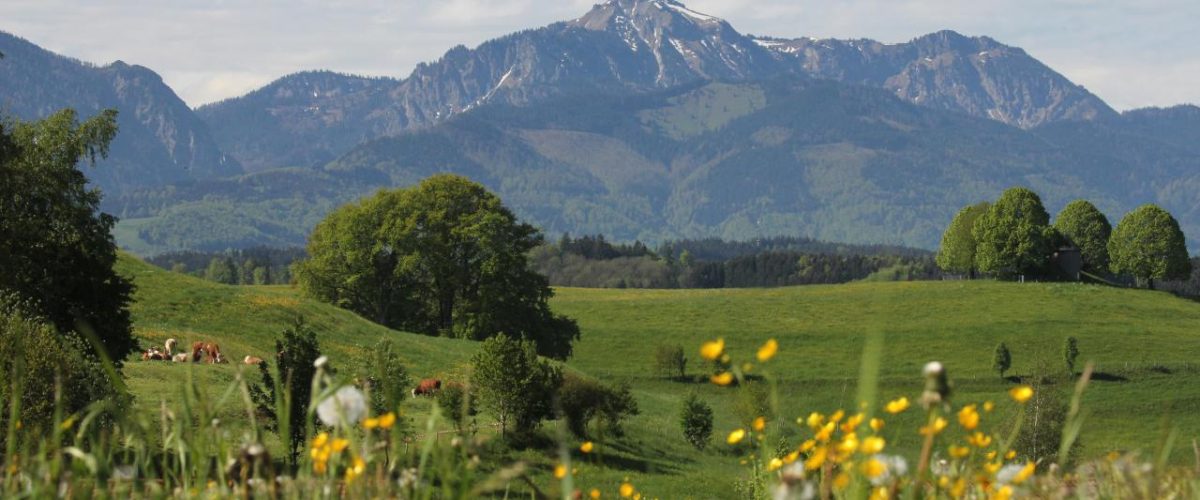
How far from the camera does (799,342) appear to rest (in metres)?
90.7

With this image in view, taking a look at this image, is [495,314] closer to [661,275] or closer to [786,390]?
[786,390]

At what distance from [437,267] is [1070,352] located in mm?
40970

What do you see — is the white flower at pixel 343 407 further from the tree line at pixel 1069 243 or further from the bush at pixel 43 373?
the tree line at pixel 1069 243

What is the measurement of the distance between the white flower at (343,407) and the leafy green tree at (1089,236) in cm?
12085

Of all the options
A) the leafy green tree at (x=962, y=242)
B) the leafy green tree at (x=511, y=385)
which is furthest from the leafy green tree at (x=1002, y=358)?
the leafy green tree at (x=511, y=385)

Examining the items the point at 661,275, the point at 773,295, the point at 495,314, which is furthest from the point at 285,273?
the point at 495,314

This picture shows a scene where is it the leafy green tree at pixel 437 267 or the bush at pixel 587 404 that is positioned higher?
the leafy green tree at pixel 437 267

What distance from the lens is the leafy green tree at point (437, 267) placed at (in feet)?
229

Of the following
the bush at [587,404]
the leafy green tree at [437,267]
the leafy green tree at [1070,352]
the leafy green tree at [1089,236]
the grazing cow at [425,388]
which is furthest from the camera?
the leafy green tree at [1089,236]

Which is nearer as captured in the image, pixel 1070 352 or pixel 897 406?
pixel 897 406

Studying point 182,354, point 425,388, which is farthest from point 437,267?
point 182,354

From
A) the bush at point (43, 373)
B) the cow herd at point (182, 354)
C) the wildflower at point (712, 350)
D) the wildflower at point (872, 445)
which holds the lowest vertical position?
the cow herd at point (182, 354)

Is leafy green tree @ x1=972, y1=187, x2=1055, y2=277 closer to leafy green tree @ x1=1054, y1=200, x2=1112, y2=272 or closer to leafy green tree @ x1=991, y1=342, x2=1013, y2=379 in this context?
leafy green tree @ x1=1054, y1=200, x2=1112, y2=272

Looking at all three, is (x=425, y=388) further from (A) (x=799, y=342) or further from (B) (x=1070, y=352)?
(A) (x=799, y=342)
